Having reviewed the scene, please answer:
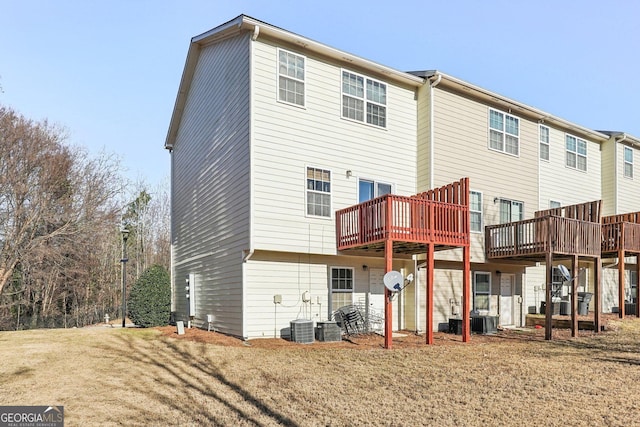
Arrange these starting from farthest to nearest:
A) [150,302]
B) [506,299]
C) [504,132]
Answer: [506,299], [504,132], [150,302]

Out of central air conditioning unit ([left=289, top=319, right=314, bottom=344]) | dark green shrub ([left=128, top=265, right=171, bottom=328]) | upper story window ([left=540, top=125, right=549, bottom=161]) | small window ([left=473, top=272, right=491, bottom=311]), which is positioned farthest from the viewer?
upper story window ([left=540, top=125, right=549, bottom=161])

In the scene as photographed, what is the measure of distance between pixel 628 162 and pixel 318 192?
1706 cm

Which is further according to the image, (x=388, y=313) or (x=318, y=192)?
(x=318, y=192)

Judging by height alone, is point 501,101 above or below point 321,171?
above

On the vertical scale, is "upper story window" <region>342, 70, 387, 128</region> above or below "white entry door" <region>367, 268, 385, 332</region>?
above

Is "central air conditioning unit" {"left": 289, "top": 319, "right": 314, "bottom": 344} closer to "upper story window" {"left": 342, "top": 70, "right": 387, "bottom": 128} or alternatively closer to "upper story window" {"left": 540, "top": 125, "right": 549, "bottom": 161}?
"upper story window" {"left": 342, "top": 70, "right": 387, "bottom": 128}

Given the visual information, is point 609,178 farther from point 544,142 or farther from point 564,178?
point 544,142

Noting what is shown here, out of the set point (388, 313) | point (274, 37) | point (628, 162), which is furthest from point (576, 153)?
point (274, 37)

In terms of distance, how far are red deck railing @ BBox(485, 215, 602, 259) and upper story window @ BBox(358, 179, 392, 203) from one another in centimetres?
427

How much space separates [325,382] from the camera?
7.11 m

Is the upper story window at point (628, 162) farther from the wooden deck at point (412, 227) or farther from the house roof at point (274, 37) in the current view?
the wooden deck at point (412, 227)

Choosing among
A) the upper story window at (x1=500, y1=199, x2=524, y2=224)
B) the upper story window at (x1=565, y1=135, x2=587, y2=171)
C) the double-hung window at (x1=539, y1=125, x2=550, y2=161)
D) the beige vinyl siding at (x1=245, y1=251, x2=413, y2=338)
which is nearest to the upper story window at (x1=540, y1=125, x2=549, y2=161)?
the double-hung window at (x1=539, y1=125, x2=550, y2=161)

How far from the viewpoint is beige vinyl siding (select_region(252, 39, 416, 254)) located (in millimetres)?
11562

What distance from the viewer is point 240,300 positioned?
11672 millimetres
